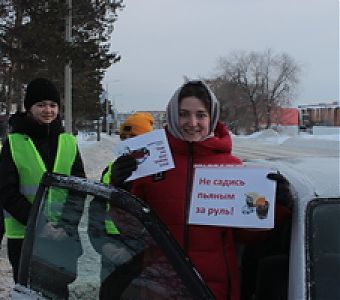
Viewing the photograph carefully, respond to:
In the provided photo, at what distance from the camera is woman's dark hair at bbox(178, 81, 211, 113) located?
8.20 feet

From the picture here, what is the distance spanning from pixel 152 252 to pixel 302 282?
53 centimetres

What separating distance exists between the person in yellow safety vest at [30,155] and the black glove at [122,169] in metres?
1.00

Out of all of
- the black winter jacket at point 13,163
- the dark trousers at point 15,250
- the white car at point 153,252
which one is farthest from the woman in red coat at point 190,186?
the dark trousers at point 15,250

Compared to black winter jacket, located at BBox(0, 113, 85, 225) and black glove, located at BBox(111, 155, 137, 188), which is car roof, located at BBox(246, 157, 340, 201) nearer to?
black glove, located at BBox(111, 155, 137, 188)

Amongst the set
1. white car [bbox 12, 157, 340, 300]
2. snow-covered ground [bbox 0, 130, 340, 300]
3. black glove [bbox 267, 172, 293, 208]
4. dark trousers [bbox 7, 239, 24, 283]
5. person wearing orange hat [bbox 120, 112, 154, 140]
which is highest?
person wearing orange hat [bbox 120, 112, 154, 140]

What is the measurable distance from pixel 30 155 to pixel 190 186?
51.8 inches

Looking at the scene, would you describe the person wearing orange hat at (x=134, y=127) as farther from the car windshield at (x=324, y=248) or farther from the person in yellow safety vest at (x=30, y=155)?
the car windshield at (x=324, y=248)

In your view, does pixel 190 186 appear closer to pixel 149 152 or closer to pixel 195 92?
pixel 149 152

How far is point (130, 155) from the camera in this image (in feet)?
7.84

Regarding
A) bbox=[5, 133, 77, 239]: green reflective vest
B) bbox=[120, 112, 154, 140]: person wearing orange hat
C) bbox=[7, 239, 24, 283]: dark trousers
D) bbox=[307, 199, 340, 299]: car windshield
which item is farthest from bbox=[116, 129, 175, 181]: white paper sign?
bbox=[120, 112, 154, 140]: person wearing orange hat

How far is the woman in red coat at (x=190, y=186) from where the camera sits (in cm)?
226

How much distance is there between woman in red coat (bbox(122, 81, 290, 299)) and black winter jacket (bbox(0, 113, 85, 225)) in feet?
3.45

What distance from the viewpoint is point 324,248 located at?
203cm

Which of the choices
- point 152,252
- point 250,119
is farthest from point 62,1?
point 250,119
